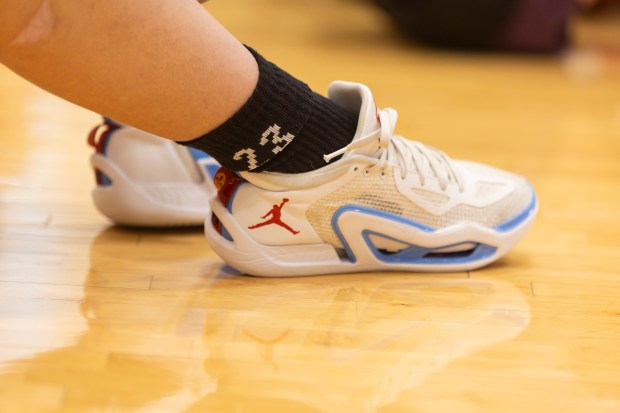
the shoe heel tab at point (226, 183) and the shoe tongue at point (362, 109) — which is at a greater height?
the shoe tongue at point (362, 109)

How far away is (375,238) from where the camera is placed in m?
1.10

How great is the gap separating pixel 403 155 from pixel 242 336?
32 centimetres

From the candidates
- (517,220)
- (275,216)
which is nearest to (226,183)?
(275,216)

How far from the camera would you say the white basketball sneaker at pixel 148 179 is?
121 centimetres

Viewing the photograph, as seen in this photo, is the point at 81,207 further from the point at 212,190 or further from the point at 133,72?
the point at 133,72

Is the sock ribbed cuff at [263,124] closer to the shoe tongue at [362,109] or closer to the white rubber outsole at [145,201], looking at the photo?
the shoe tongue at [362,109]

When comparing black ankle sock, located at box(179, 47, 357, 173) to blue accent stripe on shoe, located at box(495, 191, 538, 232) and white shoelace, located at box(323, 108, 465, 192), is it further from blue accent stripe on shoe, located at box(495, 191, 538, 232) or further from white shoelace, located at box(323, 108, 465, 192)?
blue accent stripe on shoe, located at box(495, 191, 538, 232)

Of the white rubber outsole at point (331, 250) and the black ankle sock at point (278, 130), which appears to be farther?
the white rubber outsole at point (331, 250)

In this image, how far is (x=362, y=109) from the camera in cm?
105

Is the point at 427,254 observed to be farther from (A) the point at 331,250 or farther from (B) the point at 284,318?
(B) the point at 284,318

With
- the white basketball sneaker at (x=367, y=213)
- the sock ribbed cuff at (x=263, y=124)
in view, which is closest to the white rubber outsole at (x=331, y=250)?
the white basketball sneaker at (x=367, y=213)

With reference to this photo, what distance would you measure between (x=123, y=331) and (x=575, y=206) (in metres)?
0.79

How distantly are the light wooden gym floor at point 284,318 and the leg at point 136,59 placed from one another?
22 cm

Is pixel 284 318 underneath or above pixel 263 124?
underneath
